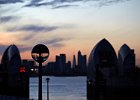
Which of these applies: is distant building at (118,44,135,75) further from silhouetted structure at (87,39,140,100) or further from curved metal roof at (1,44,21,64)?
curved metal roof at (1,44,21,64)

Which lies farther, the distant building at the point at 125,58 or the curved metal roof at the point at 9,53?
the distant building at the point at 125,58

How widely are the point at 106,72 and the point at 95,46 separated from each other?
1591 inches

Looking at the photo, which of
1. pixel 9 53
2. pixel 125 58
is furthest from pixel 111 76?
pixel 125 58

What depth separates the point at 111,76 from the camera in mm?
70625

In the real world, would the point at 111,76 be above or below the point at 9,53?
below

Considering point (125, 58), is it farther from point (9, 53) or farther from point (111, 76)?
point (111, 76)

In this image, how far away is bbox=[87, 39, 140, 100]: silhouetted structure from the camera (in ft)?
198

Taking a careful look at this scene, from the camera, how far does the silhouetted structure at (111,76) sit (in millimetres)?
60375

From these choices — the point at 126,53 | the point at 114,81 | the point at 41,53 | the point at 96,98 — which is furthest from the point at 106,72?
the point at 41,53

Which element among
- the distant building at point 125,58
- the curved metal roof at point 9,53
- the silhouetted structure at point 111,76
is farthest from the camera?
the distant building at point 125,58

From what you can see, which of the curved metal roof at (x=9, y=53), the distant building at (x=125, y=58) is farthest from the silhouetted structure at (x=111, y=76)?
the curved metal roof at (x=9, y=53)

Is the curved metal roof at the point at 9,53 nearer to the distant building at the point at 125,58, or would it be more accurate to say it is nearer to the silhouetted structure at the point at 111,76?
the silhouetted structure at the point at 111,76

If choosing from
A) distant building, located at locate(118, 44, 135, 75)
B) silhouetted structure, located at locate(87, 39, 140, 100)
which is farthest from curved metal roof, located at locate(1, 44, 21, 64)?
distant building, located at locate(118, 44, 135, 75)

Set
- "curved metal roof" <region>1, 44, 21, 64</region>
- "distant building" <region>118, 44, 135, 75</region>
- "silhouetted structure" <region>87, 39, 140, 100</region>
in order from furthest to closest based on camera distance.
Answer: "distant building" <region>118, 44, 135, 75</region>, "curved metal roof" <region>1, 44, 21, 64</region>, "silhouetted structure" <region>87, 39, 140, 100</region>
